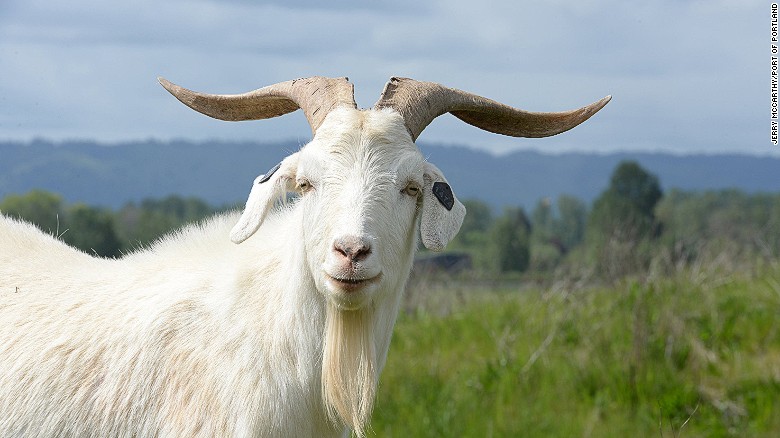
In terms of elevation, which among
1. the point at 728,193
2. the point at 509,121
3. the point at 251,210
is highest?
the point at 509,121

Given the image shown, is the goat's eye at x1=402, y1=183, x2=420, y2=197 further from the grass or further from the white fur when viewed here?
the grass

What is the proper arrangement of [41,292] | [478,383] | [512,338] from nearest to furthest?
[41,292] → [478,383] → [512,338]

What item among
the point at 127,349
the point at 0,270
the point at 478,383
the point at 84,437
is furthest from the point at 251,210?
the point at 478,383

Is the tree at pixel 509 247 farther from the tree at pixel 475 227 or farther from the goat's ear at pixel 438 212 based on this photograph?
the goat's ear at pixel 438 212

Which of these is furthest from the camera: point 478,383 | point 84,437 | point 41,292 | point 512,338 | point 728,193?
point 728,193

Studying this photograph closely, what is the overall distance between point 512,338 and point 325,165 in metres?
6.85

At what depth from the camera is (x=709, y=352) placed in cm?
1098

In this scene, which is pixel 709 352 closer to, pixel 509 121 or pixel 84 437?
pixel 509 121

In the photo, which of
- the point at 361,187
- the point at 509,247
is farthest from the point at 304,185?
the point at 509,247

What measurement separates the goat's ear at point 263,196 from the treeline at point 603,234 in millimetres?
1255

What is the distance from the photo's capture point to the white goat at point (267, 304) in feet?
15.4

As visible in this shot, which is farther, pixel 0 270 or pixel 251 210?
pixel 0 270

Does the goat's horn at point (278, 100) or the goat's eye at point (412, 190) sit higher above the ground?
the goat's horn at point (278, 100)

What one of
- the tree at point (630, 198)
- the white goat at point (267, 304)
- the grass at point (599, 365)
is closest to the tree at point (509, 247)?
→ the tree at point (630, 198)
